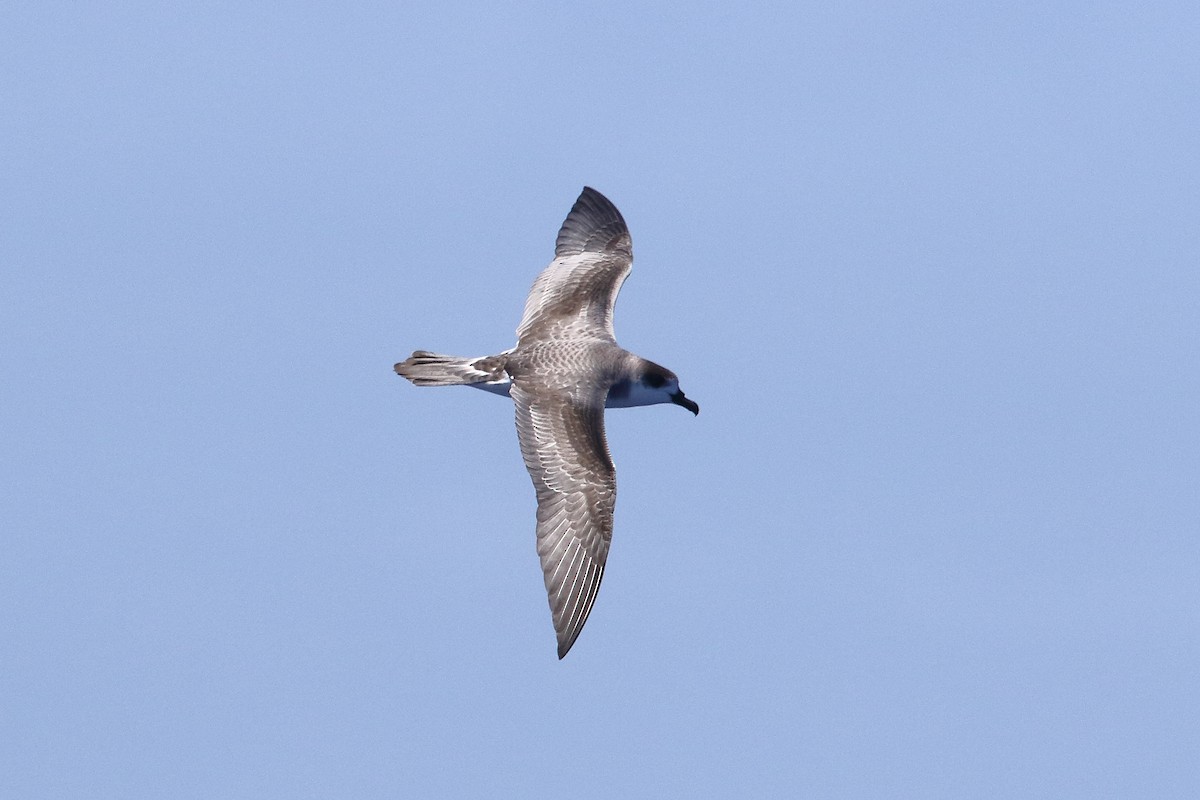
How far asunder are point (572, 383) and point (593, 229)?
4.65 m

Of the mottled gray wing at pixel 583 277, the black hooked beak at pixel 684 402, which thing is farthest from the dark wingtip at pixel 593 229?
the black hooked beak at pixel 684 402

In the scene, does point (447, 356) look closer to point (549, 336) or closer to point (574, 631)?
point (549, 336)

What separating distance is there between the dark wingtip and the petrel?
0.05 ft

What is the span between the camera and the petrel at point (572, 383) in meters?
21.2

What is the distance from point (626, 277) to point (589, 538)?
6.00 metres

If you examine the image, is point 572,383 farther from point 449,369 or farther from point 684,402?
point 684,402

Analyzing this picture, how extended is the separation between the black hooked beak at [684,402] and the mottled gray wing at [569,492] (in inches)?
69.9

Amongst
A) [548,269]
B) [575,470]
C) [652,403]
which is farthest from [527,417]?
[548,269]

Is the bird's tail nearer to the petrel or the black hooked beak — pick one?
the petrel

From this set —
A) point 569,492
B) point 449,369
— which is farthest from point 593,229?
point 569,492

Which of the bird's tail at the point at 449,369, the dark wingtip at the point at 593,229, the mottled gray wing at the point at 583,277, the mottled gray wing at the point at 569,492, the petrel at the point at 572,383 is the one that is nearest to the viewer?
the mottled gray wing at the point at 569,492

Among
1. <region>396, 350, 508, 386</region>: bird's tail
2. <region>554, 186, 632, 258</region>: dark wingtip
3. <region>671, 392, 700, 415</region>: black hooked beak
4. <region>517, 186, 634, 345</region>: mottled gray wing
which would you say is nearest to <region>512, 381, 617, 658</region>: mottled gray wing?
<region>396, 350, 508, 386</region>: bird's tail

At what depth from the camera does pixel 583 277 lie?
86.0ft

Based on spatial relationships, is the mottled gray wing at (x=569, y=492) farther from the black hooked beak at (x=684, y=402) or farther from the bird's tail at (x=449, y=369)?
the black hooked beak at (x=684, y=402)
